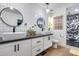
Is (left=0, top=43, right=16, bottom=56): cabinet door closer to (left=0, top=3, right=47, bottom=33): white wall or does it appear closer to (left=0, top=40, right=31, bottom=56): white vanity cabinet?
(left=0, top=40, right=31, bottom=56): white vanity cabinet

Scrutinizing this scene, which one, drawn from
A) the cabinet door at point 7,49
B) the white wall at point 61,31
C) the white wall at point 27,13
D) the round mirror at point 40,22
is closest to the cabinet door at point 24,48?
the cabinet door at point 7,49

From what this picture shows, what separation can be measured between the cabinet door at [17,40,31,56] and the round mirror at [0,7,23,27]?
0.63 metres

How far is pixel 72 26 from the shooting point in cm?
331

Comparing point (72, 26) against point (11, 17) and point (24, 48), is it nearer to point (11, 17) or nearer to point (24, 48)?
point (24, 48)

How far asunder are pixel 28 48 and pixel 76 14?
249 centimetres

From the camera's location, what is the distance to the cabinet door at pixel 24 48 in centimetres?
163

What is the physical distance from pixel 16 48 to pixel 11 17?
0.89 m

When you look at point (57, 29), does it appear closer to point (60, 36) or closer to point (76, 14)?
point (60, 36)

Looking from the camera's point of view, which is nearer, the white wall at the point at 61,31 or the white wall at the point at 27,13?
the white wall at the point at 27,13

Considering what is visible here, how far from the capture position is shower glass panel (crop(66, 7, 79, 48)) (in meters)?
3.16

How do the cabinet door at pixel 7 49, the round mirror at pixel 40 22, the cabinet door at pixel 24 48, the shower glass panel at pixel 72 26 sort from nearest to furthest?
the cabinet door at pixel 7 49
the cabinet door at pixel 24 48
the round mirror at pixel 40 22
the shower glass panel at pixel 72 26

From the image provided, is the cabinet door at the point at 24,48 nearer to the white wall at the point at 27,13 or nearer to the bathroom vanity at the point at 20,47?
the bathroom vanity at the point at 20,47

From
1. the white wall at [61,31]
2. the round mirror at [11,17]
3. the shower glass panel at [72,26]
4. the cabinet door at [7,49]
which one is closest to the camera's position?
the cabinet door at [7,49]

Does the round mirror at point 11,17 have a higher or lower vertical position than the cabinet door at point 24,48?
higher
